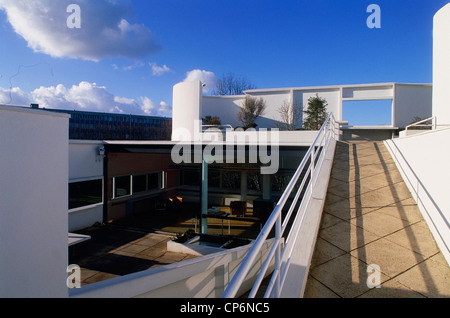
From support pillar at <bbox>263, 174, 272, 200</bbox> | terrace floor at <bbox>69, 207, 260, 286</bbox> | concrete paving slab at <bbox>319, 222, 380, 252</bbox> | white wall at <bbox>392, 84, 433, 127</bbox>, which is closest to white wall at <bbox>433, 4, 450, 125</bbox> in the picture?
concrete paving slab at <bbox>319, 222, 380, 252</bbox>

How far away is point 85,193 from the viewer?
10.8m

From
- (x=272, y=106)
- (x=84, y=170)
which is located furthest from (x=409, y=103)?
(x=84, y=170)

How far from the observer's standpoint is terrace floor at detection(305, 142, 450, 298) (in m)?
1.96

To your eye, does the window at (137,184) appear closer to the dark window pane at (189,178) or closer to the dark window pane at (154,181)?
the dark window pane at (154,181)

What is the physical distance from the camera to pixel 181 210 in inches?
554

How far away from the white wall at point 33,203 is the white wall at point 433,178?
3.31 m

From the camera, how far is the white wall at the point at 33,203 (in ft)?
6.22

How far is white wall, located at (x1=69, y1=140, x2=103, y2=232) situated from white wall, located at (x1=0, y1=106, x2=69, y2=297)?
336 inches

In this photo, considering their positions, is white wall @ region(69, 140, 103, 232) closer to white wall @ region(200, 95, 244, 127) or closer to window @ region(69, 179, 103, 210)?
window @ region(69, 179, 103, 210)

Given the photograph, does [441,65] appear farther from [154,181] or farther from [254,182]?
[154,181]

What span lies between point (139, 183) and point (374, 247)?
12.6 m

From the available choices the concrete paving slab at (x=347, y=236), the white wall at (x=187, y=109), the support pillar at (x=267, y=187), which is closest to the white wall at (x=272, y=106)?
the support pillar at (x=267, y=187)
